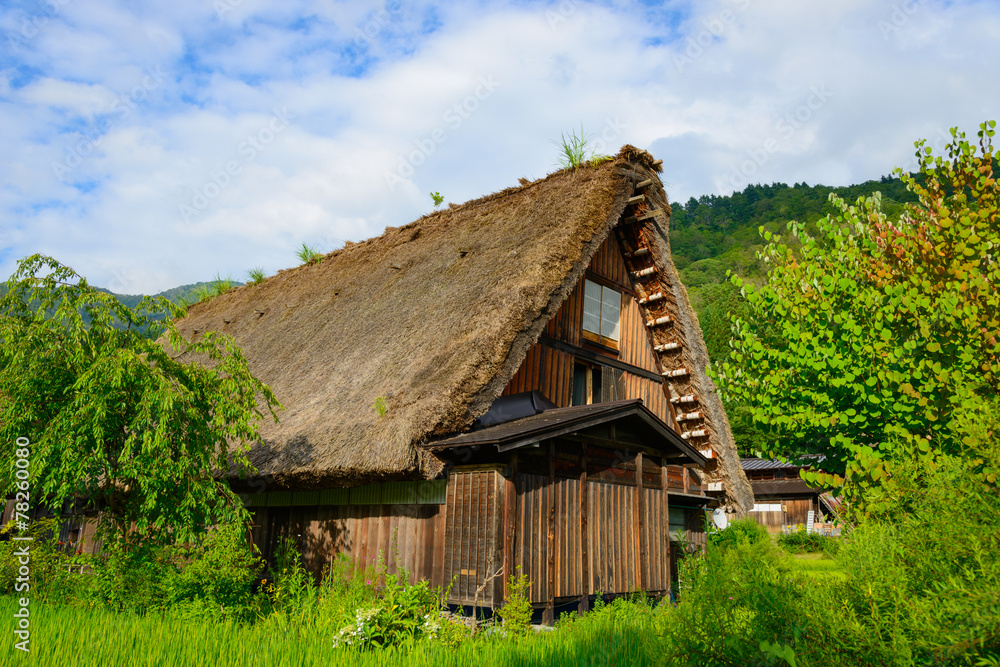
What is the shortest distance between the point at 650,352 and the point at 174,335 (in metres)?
9.02

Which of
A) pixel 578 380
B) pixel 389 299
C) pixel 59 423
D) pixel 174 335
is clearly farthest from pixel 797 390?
pixel 59 423

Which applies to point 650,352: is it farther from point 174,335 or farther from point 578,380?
point 174,335

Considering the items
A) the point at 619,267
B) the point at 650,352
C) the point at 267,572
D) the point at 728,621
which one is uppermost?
the point at 619,267

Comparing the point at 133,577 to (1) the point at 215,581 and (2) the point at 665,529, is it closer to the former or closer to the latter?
(1) the point at 215,581

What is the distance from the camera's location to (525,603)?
7.20 meters

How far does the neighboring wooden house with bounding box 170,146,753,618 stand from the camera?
317 inches

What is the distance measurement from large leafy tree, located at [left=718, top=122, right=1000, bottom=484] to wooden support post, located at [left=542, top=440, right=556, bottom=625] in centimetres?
319

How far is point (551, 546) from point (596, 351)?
439cm

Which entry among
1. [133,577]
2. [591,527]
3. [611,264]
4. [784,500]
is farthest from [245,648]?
[784,500]

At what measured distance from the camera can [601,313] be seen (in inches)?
480

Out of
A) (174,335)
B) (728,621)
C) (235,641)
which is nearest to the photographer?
(728,621)

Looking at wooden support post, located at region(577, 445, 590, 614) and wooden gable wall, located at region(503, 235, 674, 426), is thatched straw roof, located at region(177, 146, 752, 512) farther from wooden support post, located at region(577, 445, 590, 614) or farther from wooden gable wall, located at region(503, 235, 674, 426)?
wooden support post, located at region(577, 445, 590, 614)

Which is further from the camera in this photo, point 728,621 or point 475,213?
point 475,213

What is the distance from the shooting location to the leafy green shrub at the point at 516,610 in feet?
23.0
